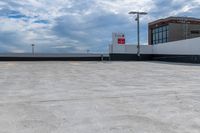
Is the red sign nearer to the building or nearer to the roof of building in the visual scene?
the building

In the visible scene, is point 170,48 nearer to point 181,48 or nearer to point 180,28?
point 181,48

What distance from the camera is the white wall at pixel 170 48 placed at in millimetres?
30109

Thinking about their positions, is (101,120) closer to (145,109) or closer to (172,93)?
(145,109)

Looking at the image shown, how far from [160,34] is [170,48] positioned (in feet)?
53.2

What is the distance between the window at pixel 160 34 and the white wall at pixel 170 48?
9.42 metres

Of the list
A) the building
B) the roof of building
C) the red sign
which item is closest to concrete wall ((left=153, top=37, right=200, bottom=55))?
the red sign

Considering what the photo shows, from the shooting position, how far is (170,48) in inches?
1395

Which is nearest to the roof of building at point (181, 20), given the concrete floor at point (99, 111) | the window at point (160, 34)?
the window at point (160, 34)

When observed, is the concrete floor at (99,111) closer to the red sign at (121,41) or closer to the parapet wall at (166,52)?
the parapet wall at (166,52)

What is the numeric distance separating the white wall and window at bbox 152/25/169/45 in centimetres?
942

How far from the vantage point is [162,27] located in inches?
1977

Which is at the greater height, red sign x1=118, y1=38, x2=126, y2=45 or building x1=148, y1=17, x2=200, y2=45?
building x1=148, y1=17, x2=200, y2=45

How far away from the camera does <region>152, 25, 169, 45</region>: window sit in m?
48.7

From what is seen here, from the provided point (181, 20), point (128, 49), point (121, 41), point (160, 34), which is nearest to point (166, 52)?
point (128, 49)
